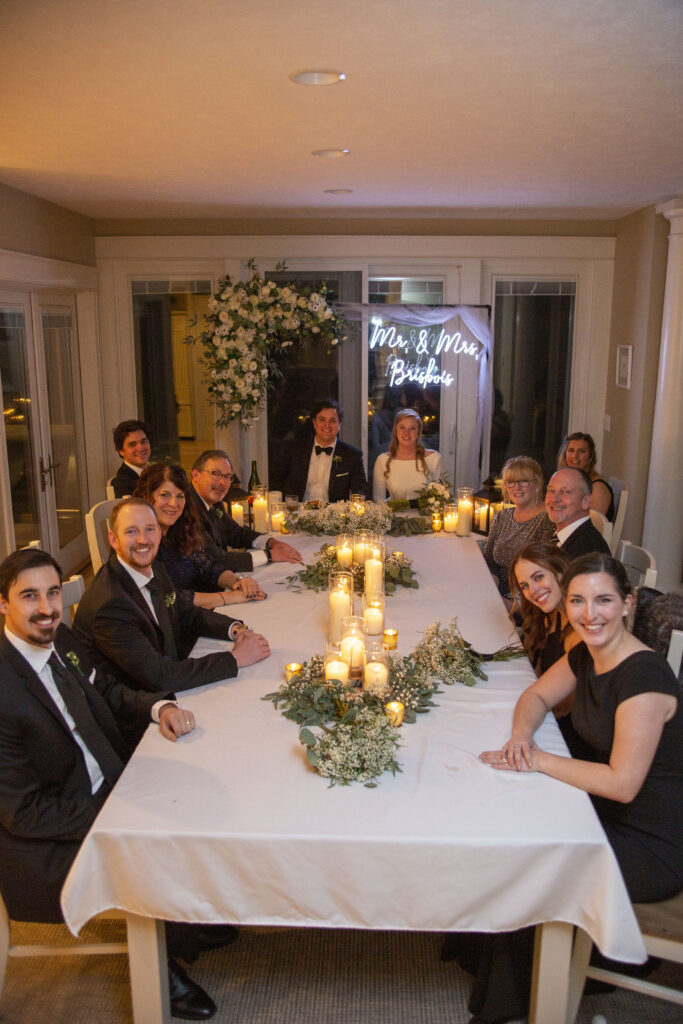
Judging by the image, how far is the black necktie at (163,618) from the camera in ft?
9.71

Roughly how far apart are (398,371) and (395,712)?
16.5 feet

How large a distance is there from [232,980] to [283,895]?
0.79 meters

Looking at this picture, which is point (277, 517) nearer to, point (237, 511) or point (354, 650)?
point (237, 511)

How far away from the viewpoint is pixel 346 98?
10.4ft

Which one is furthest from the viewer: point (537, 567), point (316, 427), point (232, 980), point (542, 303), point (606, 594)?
point (542, 303)

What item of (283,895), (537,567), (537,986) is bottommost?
(537,986)

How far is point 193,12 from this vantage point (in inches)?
90.2

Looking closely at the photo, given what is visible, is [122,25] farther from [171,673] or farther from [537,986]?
[537,986]

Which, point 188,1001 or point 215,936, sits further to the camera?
point 215,936

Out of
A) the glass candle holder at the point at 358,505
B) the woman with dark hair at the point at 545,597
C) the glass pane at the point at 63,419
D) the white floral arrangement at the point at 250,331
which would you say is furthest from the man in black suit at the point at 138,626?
the glass pane at the point at 63,419

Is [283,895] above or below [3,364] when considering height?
below

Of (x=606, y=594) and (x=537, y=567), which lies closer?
(x=606, y=594)

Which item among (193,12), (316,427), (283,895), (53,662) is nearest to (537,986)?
(283,895)

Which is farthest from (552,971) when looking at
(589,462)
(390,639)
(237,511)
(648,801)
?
(589,462)
